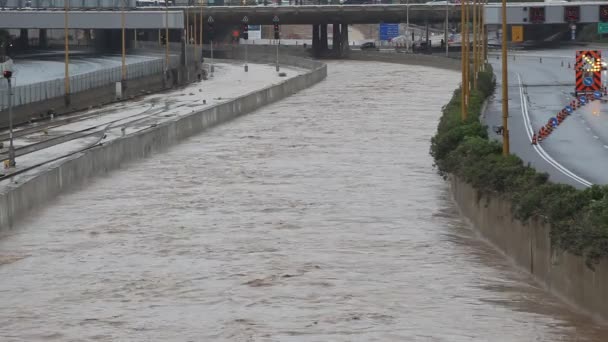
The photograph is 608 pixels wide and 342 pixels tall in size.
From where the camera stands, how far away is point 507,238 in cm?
3709

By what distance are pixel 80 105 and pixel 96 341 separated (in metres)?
72.8

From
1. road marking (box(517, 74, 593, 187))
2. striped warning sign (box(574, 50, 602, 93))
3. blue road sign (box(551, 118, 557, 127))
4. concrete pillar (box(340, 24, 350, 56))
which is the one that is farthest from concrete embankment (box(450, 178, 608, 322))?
concrete pillar (box(340, 24, 350, 56))

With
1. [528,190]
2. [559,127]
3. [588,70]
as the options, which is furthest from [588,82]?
[528,190]

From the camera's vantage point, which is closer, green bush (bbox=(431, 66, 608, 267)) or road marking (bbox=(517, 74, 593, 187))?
green bush (bbox=(431, 66, 608, 267))

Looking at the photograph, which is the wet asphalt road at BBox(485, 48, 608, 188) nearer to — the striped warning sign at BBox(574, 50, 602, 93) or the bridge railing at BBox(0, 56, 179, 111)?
the striped warning sign at BBox(574, 50, 602, 93)

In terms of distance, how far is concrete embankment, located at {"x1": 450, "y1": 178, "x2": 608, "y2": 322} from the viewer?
27.6 metres

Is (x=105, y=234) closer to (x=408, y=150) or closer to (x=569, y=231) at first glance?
(x=569, y=231)

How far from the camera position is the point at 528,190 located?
34.2 metres

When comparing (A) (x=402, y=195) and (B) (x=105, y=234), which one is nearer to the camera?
(B) (x=105, y=234)

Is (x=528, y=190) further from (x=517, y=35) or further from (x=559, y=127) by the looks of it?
(x=517, y=35)

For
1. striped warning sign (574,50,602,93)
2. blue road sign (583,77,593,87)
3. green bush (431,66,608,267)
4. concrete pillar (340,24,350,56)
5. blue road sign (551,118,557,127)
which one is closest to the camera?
green bush (431,66,608,267)

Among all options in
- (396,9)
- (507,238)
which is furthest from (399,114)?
(396,9)

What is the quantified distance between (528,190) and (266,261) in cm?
872

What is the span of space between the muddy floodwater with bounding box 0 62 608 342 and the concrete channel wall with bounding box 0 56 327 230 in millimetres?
576
